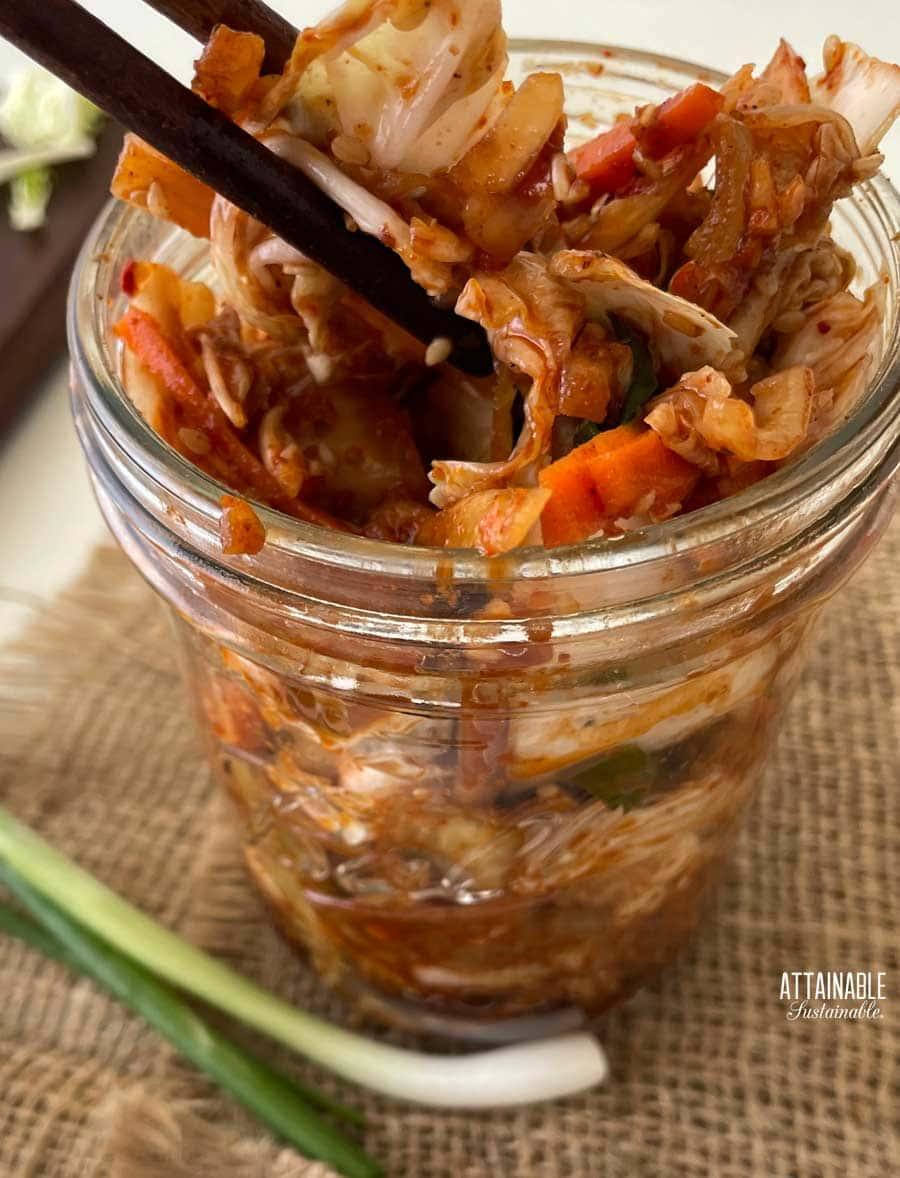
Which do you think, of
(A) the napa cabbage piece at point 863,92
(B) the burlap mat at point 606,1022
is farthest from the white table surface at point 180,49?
(A) the napa cabbage piece at point 863,92

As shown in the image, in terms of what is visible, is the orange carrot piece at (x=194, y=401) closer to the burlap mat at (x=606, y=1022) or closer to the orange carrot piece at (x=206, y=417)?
the orange carrot piece at (x=206, y=417)

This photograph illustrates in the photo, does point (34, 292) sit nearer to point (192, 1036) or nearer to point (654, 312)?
point (192, 1036)

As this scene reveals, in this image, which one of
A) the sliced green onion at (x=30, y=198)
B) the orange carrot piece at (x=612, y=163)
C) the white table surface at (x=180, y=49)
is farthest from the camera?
the sliced green onion at (x=30, y=198)

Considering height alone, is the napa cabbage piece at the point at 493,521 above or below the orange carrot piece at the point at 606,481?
below

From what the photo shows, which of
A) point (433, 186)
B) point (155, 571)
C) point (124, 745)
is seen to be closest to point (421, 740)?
point (155, 571)

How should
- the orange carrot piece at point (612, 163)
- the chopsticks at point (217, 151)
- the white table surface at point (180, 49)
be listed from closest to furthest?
the chopsticks at point (217, 151) → the orange carrot piece at point (612, 163) → the white table surface at point (180, 49)

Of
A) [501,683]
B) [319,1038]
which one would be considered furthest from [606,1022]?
[501,683]

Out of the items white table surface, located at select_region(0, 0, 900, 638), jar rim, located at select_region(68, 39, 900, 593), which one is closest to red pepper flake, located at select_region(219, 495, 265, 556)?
jar rim, located at select_region(68, 39, 900, 593)

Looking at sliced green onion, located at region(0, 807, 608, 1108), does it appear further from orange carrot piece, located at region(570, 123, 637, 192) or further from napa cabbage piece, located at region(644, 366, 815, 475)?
orange carrot piece, located at region(570, 123, 637, 192)
